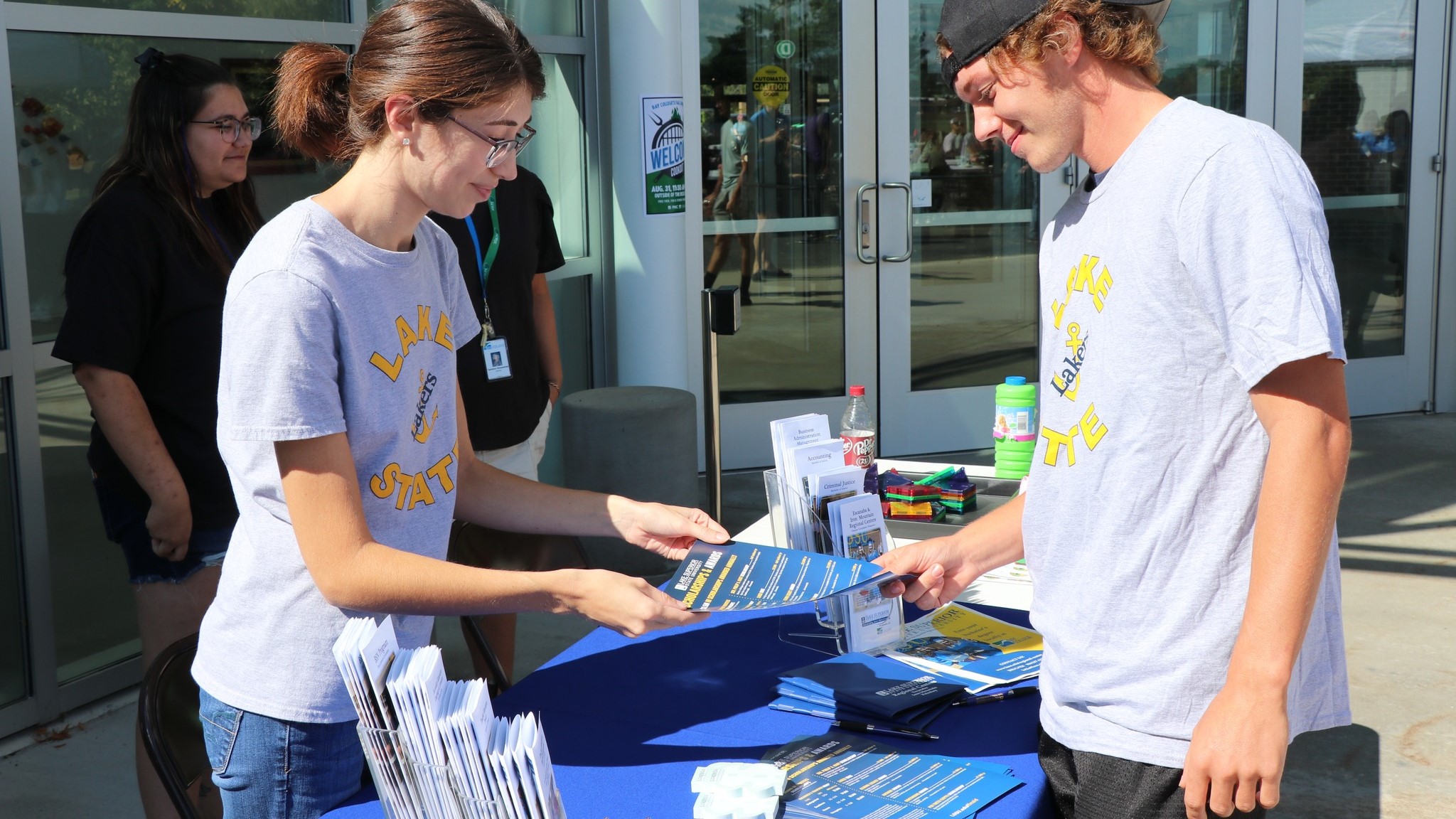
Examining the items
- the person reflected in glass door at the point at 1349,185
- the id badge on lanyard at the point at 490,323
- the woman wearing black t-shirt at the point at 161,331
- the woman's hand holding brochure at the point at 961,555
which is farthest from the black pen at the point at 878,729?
the person reflected in glass door at the point at 1349,185

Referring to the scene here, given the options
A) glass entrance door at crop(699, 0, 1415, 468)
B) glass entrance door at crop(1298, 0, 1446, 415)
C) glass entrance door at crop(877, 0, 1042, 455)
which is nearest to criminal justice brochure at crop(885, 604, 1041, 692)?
glass entrance door at crop(699, 0, 1415, 468)

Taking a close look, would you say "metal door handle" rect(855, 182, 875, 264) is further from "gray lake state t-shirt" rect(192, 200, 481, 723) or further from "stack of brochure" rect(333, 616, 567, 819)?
"stack of brochure" rect(333, 616, 567, 819)

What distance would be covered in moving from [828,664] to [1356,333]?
21.4ft

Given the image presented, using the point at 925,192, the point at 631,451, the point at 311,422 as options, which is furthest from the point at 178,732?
the point at 925,192

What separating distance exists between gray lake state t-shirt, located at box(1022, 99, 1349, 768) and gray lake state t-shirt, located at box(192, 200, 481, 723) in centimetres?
84

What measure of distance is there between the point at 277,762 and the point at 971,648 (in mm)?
1111

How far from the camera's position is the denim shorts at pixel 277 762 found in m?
1.58

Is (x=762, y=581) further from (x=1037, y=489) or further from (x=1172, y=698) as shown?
(x=1172, y=698)

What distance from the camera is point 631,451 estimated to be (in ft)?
15.4

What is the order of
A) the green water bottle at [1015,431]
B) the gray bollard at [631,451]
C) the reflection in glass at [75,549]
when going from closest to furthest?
the green water bottle at [1015,431] → the reflection in glass at [75,549] → the gray bollard at [631,451]

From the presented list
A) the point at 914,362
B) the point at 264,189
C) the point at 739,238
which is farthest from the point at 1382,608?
the point at 264,189

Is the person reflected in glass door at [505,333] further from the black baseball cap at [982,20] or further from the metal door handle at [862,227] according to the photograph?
the metal door handle at [862,227]

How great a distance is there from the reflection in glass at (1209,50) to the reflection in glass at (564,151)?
326 centimetres

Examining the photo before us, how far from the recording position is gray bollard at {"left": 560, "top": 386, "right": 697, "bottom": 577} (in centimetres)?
469
